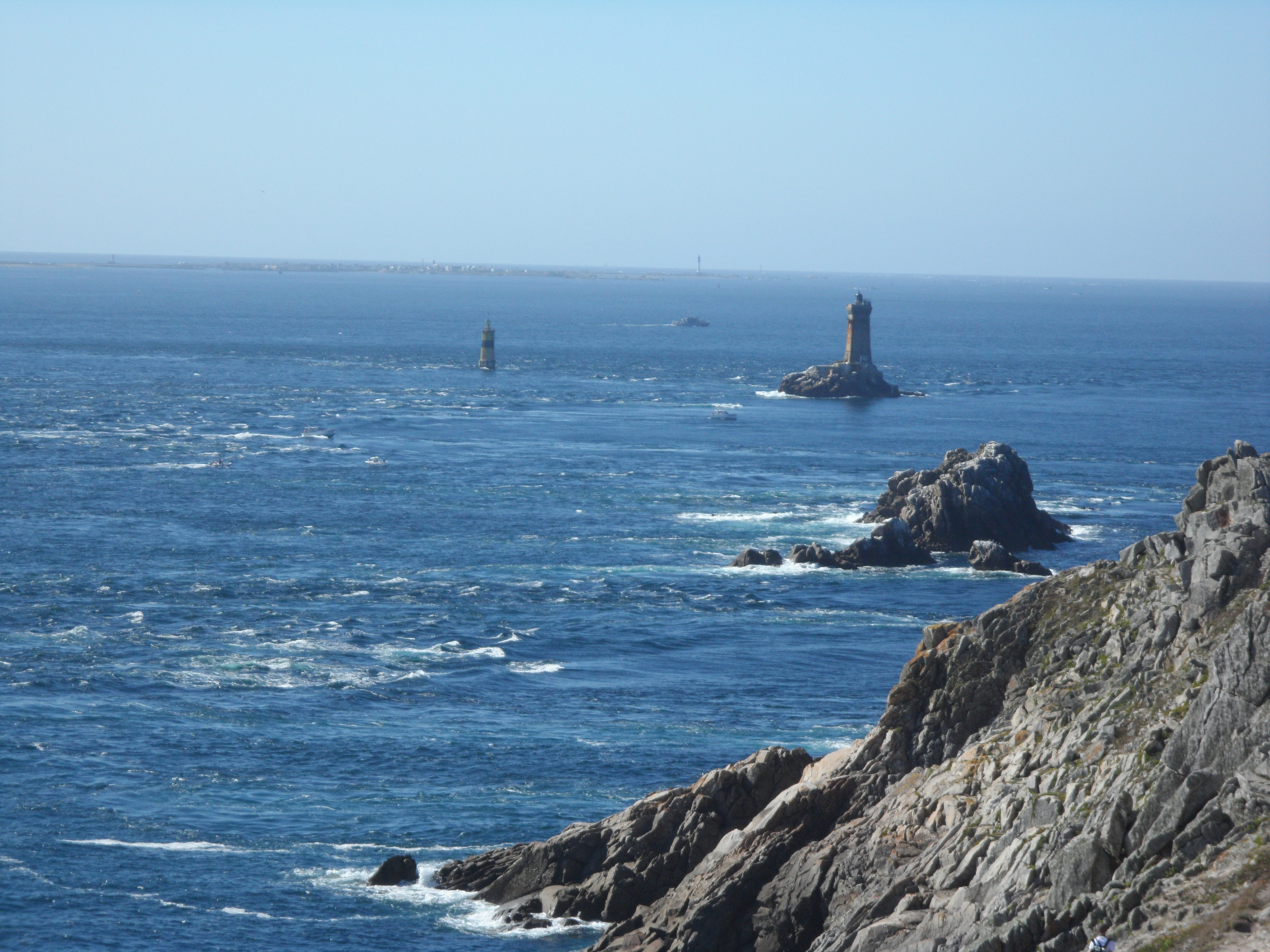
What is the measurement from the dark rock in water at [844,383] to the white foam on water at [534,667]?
119084mm

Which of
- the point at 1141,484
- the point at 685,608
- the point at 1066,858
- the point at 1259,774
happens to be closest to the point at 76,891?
the point at 1066,858

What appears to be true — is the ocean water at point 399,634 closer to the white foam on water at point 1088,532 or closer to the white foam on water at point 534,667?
the white foam on water at point 534,667

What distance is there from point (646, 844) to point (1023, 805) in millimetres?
12767

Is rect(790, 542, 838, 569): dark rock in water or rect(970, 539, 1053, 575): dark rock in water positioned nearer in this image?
rect(970, 539, 1053, 575): dark rock in water

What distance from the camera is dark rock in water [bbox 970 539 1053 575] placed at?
9112 cm

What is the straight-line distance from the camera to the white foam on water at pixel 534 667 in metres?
70.2

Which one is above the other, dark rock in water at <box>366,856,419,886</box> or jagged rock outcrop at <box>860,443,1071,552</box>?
jagged rock outcrop at <box>860,443,1071,552</box>

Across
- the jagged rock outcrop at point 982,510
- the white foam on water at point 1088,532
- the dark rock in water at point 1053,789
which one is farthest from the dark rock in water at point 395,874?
the white foam on water at point 1088,532

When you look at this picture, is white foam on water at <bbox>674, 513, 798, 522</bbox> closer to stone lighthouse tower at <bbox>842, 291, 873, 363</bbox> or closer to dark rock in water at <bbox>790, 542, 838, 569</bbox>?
dark rock in water at <bbox>790, 542, 838, 569</bbox>

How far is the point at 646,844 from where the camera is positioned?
42.0 m

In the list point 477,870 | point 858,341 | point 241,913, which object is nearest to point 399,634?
point 477,870

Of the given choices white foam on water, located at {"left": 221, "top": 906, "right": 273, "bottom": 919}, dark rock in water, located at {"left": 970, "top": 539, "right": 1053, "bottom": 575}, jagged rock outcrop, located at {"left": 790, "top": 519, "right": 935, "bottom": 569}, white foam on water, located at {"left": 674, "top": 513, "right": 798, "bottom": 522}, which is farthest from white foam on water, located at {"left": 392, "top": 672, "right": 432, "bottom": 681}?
white foam on water, located at {"left": 674, "top": 513, "right": 798, "bottom": 522}

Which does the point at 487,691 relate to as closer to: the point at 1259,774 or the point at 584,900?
the point at 584,900

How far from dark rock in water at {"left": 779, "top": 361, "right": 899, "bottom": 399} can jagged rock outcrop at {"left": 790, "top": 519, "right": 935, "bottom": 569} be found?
93.0m
